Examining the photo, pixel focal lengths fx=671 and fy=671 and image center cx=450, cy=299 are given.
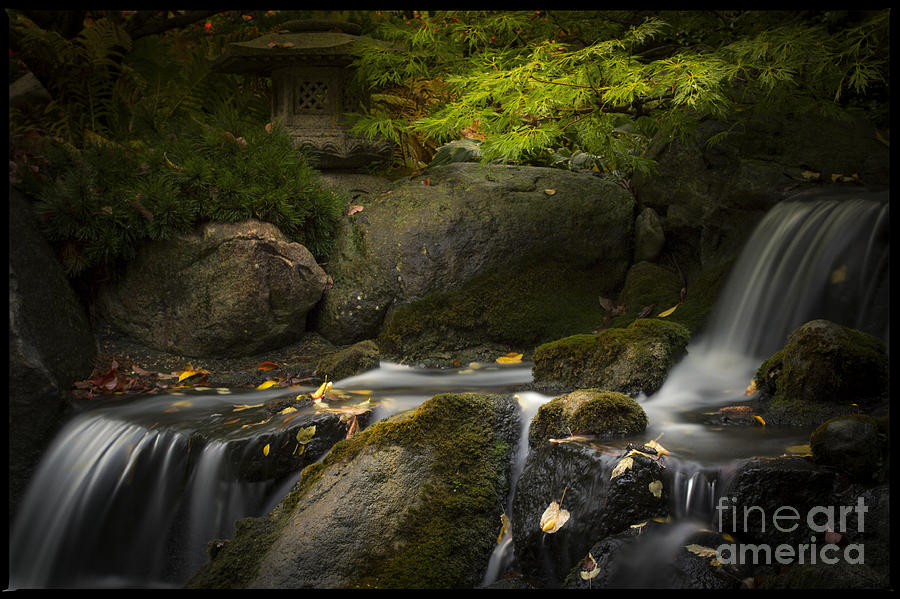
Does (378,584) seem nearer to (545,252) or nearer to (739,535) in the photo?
(739,535)

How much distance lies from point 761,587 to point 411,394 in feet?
8.08

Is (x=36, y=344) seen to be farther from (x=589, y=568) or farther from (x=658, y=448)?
(x=658, y=448)

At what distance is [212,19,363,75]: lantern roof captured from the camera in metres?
5.95

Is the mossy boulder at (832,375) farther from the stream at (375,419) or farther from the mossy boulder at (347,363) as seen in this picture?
the mossy boulder at (347,363)

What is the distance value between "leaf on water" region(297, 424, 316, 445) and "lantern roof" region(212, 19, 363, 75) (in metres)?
3.65

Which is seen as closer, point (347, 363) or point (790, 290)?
point (790, 290)

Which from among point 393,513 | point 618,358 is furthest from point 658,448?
point 618,358

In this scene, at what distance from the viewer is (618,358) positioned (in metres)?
4.31

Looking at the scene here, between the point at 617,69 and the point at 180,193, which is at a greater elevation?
the point at 617,69

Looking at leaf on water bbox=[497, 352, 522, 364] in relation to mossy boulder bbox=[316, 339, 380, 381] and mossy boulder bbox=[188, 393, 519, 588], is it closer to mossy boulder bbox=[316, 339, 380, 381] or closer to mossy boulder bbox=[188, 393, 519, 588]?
mossy boulder bbox=[316, 339, 380, 381]

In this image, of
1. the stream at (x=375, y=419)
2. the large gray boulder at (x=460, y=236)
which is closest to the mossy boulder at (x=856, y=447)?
the stream at (x=375, y=419)

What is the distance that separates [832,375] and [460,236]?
3.27 metres

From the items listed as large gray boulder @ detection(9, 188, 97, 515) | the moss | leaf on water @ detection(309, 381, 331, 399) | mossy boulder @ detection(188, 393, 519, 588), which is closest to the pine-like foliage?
the moss

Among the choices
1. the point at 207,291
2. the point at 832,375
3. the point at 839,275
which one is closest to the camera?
the point at 832,375
